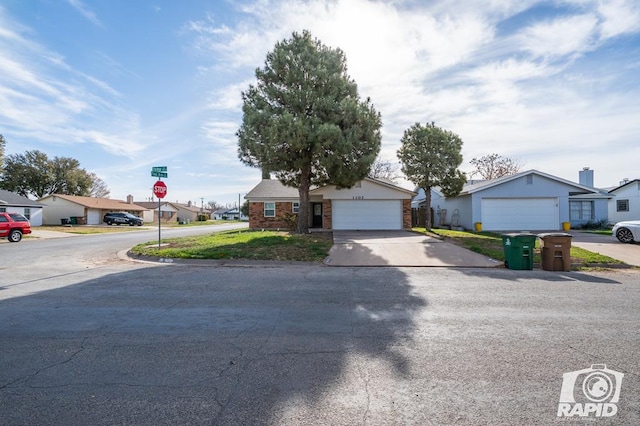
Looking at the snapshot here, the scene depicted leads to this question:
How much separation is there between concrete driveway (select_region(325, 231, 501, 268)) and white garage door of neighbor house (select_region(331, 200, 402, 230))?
8.17m

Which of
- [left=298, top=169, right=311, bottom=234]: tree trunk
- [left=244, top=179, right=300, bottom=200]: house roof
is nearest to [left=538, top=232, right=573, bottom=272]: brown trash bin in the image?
[left=298, top=169, right=311, bottom=234]: tree trunk

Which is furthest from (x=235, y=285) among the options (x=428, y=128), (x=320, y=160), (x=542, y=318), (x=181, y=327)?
(x=428, y=128)

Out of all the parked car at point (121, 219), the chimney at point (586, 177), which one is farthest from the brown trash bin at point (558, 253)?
the parked car at point (121, 219)

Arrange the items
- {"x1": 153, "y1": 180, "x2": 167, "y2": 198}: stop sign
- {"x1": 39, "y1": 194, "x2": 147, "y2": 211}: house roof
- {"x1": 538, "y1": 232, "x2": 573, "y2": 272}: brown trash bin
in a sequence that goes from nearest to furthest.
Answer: {"x1": 538, "y1": 232, "x2": 573, "y2": 272}: brown trash bin → {"x1": 153, "y1": 180, "x2": 167, "y2": 198}: stop sign → {"x1": 39, "y1": 194, "x2": 147, "y2": 211}: house roof

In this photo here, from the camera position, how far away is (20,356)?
3.93 meters

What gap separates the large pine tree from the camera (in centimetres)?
1666

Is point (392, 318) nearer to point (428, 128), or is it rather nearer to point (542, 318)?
point (542, 318)

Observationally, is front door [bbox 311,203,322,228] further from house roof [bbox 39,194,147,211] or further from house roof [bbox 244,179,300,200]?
house roof [bbox 39,194,147,211]

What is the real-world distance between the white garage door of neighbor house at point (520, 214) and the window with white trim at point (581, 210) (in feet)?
10.8

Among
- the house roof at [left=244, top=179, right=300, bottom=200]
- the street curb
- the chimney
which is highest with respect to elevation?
the chimney

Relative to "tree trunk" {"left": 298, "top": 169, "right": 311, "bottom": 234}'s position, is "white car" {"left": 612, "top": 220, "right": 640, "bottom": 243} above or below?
below

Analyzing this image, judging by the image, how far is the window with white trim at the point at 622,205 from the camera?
29922 millimetres

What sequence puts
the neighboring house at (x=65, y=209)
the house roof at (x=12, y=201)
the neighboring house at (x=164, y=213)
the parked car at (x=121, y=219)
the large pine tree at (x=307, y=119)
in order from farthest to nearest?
the neighboring house at (x=164, y=213), the parked car at (x=121, y=219), the neighboring house at (x=65, y=209), the house roof at (x=12, y=201), the large pine tree at (x=307, y=119)

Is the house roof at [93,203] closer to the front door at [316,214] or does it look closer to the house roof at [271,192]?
the house roof at [271,192]
